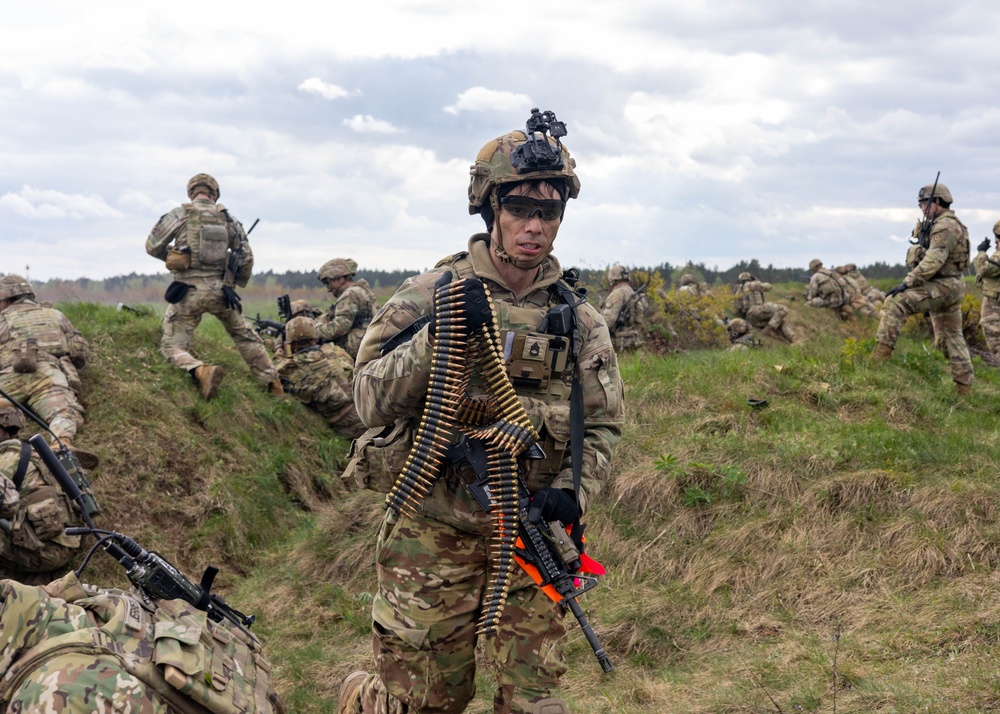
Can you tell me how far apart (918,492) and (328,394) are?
7.12m

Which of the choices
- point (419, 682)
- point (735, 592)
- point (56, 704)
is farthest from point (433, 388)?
point (735, 592)

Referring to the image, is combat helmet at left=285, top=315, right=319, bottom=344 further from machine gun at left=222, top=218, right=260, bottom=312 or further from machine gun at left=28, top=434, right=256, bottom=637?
machine gun at left=28, top=434, right=256, bottom=637

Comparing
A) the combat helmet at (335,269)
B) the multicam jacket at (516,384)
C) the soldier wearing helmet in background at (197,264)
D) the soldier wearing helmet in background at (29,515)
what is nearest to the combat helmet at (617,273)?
the combat helmet at (335,269)

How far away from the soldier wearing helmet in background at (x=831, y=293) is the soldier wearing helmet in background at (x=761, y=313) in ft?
4.48

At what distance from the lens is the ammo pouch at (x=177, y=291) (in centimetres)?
1002

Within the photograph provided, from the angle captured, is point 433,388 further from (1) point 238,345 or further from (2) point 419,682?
(1) point 238,345

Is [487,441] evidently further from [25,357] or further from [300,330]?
[300,330]

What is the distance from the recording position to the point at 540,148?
11.9 feet

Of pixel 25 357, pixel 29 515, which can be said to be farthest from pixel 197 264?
pixel 29 515

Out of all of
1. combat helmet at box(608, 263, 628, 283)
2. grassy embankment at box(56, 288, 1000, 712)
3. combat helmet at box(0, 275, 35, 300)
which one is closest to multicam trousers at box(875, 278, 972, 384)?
grassy embankment at box(56, 288, 1000, 712)

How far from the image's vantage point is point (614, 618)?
229 inches

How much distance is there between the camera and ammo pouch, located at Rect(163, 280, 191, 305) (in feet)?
32.9

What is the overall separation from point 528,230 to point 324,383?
7.88m

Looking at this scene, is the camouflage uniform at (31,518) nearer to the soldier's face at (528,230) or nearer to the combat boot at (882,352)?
the soldier's face at (528,230)
